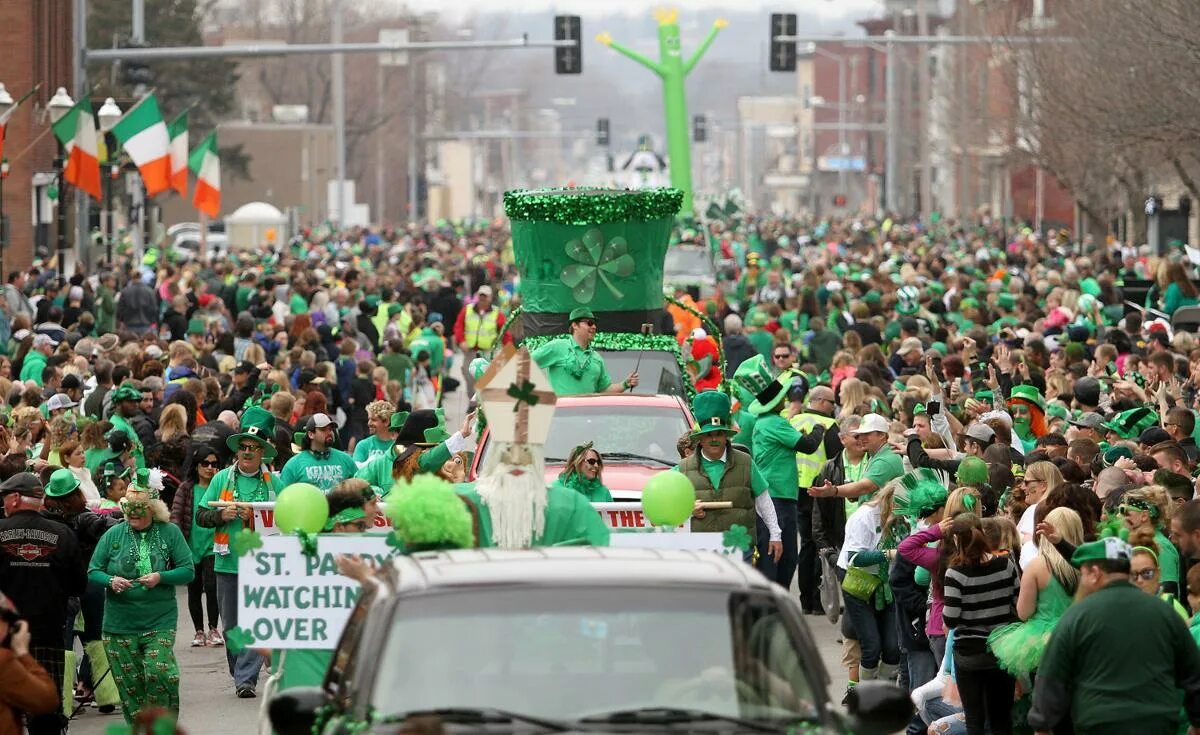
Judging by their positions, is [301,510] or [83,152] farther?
[83,152]

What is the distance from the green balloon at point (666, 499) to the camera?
981cm

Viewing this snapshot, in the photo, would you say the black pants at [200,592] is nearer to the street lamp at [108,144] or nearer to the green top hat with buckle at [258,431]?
the green top hat with buckle at [258,431]

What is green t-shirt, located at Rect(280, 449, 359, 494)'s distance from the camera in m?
13.4

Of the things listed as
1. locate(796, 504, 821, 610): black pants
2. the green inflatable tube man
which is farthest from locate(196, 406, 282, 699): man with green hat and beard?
the green inflatable tube man

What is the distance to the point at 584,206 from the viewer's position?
20.9 meters

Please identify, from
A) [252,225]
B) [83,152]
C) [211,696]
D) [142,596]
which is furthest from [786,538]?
[252,225]

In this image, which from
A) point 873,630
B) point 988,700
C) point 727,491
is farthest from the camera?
point 727,491

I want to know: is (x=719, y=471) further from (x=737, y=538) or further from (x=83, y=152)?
(x=83, y=152)

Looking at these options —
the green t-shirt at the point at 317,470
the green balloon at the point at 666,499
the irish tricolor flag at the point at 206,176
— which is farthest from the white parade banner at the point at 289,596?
the irish tricolor flag at the point at 206,176

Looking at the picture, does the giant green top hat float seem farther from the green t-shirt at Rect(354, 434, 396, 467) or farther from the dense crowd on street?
the green t-shirt at Rect(354, 434, 396, 467)

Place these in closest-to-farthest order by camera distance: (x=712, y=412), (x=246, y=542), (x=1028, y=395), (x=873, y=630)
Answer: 1. (x=246, y=542)
2. (x=873, y=630)
3. (x=712, y=412)
4. (x=1028, y=395)

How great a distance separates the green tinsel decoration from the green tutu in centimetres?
1145

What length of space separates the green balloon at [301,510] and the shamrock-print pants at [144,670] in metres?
2.39

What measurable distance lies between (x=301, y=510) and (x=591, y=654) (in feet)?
9.25
